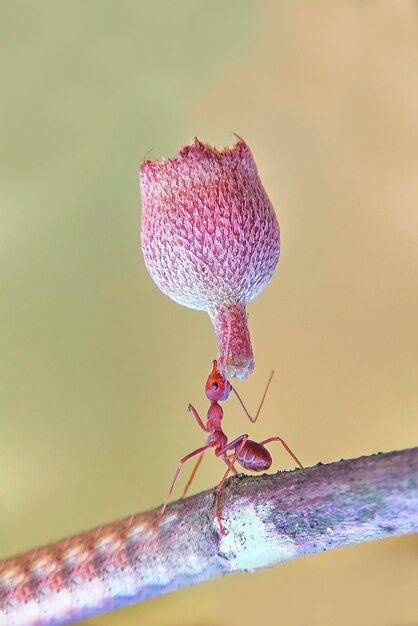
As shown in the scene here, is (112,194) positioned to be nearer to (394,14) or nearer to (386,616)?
(394,14)

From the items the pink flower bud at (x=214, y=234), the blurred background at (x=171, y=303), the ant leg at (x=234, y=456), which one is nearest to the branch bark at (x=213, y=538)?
the ant leg at (x=234, y=456)

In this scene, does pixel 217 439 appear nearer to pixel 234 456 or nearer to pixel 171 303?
pixel 234 456

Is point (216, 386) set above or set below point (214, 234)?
below

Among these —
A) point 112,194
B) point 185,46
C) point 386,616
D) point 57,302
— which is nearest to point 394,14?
point 185,46

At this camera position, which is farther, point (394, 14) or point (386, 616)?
point (394, 14)

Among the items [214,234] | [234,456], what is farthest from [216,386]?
[214,234]

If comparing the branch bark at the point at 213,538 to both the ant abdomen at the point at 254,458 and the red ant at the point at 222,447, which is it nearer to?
the red ant at the point at 222,447
